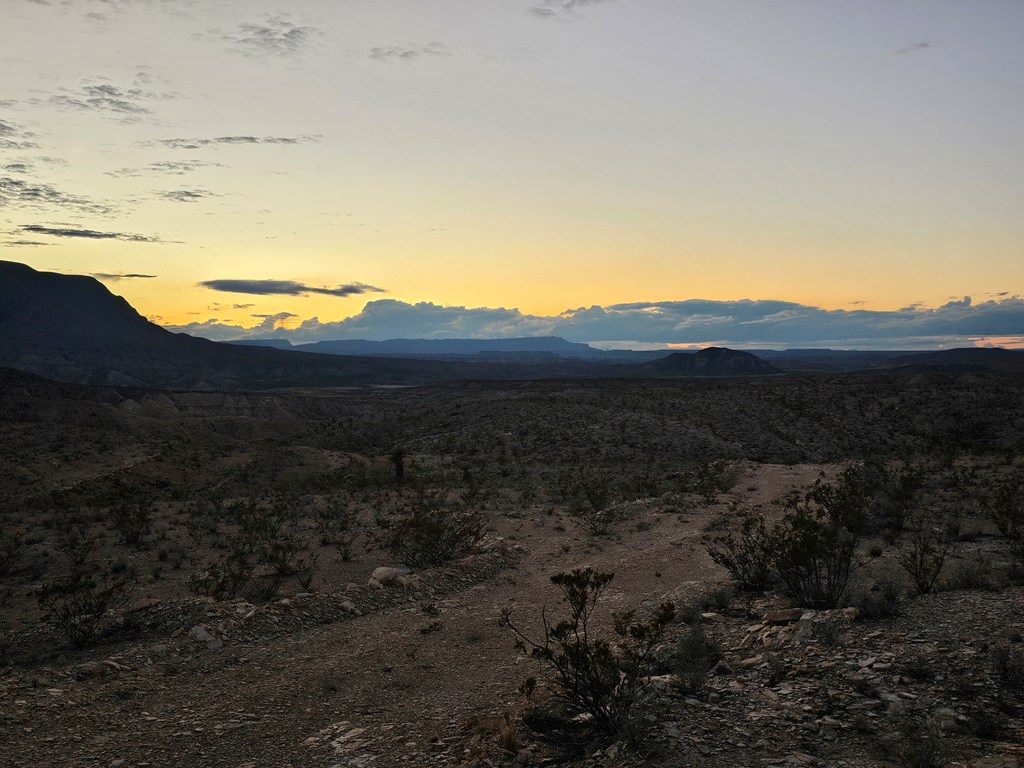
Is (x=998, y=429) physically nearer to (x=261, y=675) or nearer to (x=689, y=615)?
(x=689, y=615)

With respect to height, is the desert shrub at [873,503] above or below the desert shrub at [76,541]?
above

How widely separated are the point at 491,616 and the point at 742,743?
227 inches

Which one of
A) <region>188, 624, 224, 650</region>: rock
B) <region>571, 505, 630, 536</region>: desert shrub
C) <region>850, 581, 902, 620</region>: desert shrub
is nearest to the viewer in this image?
<region>850, 581, 902, 620</region>: desert shrub

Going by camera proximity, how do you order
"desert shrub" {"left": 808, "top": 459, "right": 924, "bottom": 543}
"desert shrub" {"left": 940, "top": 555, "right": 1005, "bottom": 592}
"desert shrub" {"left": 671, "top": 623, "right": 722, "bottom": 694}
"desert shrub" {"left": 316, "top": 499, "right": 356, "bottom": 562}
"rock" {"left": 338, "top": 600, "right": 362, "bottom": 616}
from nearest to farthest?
"desert shrub" {"left": 671, "top": 623, "right": 722, "bottom": 694}, "desert shrub" {"left": 940, "top": 555, "right": 1005, "bottom": 592}, "rock" {"left": 338, "top": 600, "right": 362, "bottom": 616}, "desert shrub" {"left": 808, "top": 459, "right": 924, "bottom": 543}, "desert shrub" {"left": 316, "top": 499, "right": 356, "bottom": 562}

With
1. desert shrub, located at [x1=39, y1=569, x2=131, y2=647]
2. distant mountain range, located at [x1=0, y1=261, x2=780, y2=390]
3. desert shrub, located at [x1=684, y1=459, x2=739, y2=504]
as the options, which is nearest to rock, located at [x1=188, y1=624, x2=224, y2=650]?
desert shrub, located at [x1=39, y1=569, x2=131, y2=647]

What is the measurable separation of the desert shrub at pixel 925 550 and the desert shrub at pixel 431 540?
9.03 metres

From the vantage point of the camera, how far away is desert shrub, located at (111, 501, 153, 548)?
15484 mm

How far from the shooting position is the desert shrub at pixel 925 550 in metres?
8.70

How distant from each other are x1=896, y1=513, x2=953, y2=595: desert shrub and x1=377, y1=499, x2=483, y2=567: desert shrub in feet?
29.6

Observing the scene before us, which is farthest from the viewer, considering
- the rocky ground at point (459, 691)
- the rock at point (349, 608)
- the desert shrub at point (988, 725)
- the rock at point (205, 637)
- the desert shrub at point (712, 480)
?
the desert shrub at point (712, 480)

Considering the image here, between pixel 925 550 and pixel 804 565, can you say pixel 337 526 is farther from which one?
pixel 925 550

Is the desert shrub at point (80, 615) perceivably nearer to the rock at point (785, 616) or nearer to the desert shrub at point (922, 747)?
the rock at point (785, 616)

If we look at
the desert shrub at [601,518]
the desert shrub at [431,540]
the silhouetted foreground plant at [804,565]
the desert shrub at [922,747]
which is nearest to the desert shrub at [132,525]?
the desert shrub at [431,540]

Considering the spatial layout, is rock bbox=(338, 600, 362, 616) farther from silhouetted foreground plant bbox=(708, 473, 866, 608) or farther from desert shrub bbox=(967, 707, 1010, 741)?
desert shrub bbox=(967, 707, 1010, 741)
